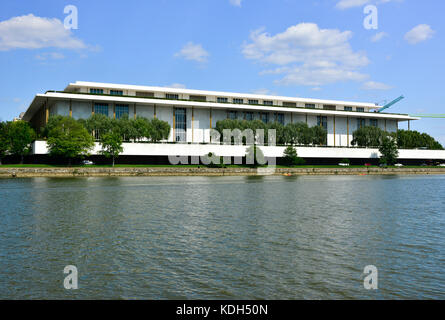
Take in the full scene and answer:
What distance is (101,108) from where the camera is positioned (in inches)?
3334

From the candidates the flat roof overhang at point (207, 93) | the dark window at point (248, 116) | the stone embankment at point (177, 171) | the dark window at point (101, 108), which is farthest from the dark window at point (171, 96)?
the stone embankment at point (177, 171)

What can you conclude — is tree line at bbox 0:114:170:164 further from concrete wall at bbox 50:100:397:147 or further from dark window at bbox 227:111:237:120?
dark window at bbox 227:111:237:120

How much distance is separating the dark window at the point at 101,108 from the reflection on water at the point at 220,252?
6294cm

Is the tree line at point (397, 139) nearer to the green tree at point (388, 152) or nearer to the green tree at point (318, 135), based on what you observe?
the green tree at point (388, 152)

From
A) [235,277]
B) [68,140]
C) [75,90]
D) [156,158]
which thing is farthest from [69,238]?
[75,90]

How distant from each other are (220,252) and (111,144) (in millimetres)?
63329

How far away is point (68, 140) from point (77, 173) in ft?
26.9

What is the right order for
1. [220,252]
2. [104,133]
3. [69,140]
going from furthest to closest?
[104,133] < [69,140] < [220,252]

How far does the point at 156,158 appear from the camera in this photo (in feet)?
272

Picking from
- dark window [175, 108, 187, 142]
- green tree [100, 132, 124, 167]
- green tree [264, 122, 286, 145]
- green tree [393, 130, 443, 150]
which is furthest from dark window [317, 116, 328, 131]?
green tree [100, 132, 124, 167]

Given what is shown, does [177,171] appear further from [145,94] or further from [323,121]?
[323,121]

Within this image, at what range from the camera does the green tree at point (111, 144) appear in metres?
73.3

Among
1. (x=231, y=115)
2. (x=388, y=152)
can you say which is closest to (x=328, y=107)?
(x=388, y=152)
